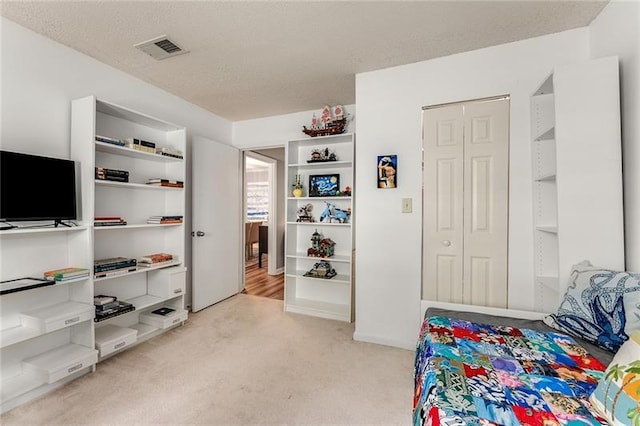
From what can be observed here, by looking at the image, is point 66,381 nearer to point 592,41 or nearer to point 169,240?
point 169,240

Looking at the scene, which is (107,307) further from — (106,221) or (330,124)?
(330,124)

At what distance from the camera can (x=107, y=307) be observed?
2260mm

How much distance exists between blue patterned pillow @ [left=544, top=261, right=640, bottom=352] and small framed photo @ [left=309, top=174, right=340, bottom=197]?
2.31 metres

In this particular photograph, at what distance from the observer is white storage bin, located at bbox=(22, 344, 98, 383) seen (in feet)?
5.88

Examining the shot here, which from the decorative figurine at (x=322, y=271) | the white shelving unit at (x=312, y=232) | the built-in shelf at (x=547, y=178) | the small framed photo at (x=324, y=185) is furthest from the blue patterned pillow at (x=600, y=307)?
the small framed photo at (x=324, y=185)

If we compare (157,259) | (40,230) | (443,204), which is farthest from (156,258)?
(443,204)

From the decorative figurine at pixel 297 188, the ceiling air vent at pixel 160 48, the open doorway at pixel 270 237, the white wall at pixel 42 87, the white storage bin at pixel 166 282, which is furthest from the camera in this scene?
the open doorway at pixel 270 237

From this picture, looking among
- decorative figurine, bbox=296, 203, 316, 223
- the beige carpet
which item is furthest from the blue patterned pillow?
decorative figurine, bbox=296, 203, 316, 223

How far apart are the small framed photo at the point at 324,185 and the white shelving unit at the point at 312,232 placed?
7 centimetres

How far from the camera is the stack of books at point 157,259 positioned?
261 cm

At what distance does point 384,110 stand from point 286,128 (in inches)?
63.6

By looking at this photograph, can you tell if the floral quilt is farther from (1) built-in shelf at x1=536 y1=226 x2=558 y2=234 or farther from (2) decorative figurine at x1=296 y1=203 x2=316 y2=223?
(2) decorative figurine at x1=296 y1=203 x2=316 y2=223

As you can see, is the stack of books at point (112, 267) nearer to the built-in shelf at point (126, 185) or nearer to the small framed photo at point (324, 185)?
the built-in shelf at point (126, 185)

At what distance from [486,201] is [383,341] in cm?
149
